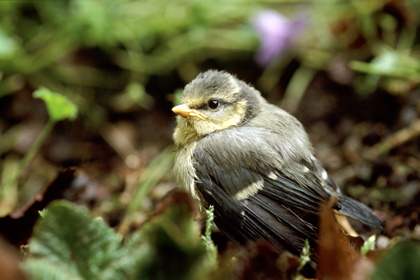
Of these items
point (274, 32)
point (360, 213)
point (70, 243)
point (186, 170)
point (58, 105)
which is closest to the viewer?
point (70, 243)

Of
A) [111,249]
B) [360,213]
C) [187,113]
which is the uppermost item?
[111,249]

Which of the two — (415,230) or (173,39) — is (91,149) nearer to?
(173,39)

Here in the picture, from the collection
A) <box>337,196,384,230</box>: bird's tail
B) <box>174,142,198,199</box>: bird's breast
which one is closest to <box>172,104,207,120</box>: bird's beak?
<box>174,142,198,199</box>: bird's breast

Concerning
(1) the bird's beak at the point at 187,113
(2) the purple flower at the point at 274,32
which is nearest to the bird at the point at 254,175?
(1) the bird's beak at the point at 187,113

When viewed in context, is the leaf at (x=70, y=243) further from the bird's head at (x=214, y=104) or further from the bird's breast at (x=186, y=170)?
the bird's head at (x=214, y=104)

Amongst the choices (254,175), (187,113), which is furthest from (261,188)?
(187,113)

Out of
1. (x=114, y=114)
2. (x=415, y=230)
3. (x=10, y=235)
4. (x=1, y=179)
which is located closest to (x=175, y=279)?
(x=10, y=235)

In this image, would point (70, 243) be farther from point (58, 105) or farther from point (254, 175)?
point (58, 105)

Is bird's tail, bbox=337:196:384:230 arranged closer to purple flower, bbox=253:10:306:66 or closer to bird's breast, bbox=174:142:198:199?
bird's breast, bbox=174:142:198:199
